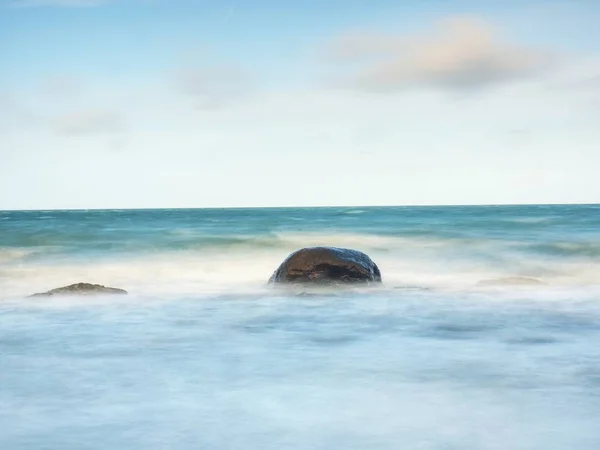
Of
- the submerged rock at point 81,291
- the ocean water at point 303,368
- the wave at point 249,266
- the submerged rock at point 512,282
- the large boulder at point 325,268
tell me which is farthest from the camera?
the wave at point 249,266

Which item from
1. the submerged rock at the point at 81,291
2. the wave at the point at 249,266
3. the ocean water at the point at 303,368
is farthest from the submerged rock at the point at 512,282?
the submerged rock at the point at 81,291

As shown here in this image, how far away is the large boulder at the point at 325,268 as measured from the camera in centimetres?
1049

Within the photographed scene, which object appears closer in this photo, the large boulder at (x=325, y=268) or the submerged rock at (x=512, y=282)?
the large boulder at (x=325, y=268)

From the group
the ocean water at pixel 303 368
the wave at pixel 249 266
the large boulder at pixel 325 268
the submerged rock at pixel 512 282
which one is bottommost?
the wave at pixel 249 266

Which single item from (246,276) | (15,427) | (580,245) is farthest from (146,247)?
(15,427)

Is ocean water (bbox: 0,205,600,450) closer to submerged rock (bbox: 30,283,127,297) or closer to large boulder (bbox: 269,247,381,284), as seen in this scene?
submerged rock (bbox: 30,283,127,297)

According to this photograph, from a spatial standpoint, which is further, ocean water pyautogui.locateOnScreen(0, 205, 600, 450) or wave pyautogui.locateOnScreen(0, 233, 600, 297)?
wave pyautogui.locateOnScreen(0, 233, 600, 297)

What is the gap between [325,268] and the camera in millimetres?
10531

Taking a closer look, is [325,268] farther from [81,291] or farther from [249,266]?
[249,266]

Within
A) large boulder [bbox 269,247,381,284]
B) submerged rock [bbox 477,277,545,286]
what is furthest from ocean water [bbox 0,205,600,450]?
large boulder [bbox 269,247,381,284]

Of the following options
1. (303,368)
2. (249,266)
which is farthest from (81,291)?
(249,266)

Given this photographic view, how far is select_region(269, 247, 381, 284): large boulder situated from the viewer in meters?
10.5

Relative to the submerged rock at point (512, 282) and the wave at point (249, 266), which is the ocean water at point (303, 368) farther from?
the wave at point (249, 266)

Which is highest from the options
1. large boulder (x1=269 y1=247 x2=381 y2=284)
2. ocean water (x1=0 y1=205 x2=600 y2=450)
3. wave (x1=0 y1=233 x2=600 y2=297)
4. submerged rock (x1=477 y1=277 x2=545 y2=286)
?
large boulder (x1=269 y1=247 x2=381 y2=284)
